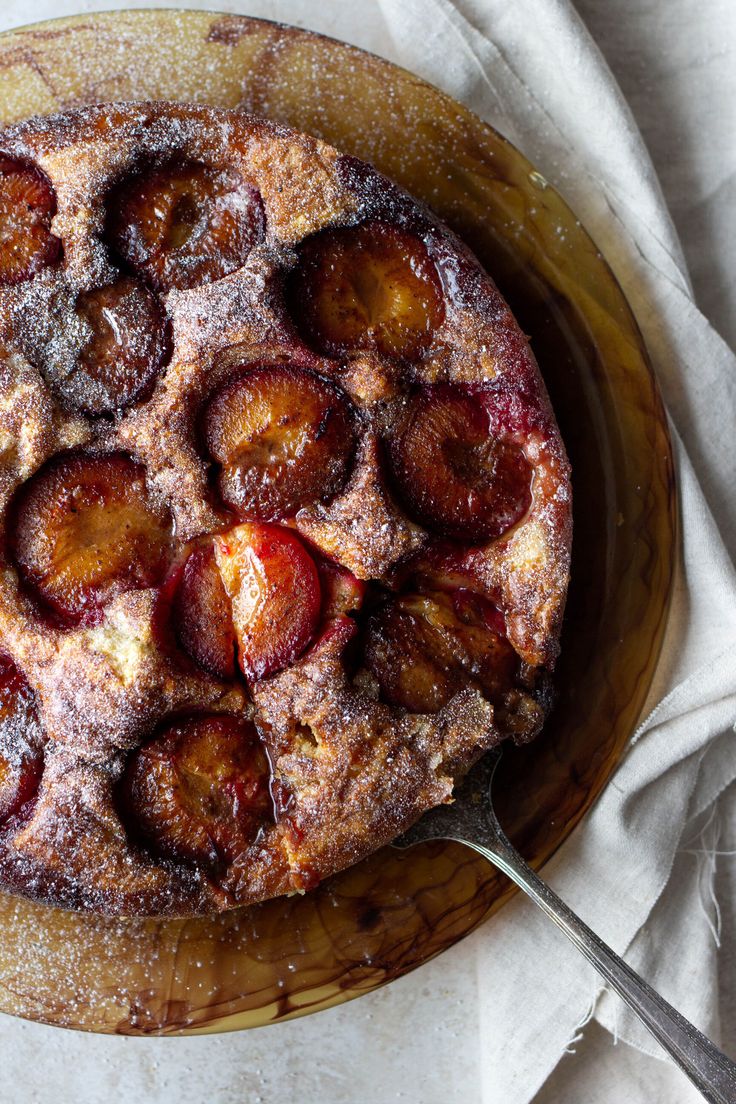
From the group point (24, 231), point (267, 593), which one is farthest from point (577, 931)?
point (24, 231)

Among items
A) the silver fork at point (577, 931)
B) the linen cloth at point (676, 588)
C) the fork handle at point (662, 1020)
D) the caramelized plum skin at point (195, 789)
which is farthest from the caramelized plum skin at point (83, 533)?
the linen cloth at point (676, 588)

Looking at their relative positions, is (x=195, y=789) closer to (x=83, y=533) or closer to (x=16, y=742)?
(x=16, y=742)

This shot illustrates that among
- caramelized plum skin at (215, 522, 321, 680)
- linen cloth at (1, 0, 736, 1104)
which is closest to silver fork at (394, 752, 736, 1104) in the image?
linen cloth at (1, 0, 736, 1104)

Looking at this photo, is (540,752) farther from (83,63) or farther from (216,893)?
(83,63)

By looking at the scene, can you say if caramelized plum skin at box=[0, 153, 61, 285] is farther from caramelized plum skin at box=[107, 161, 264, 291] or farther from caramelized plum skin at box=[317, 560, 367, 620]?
caramelized plum skin at box=[317, 560, 367, 620]

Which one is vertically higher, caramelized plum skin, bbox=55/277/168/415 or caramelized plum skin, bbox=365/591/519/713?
caramelized plum skin, bbox=55/277/168/415

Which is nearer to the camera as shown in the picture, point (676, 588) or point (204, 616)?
point (204, 616)
